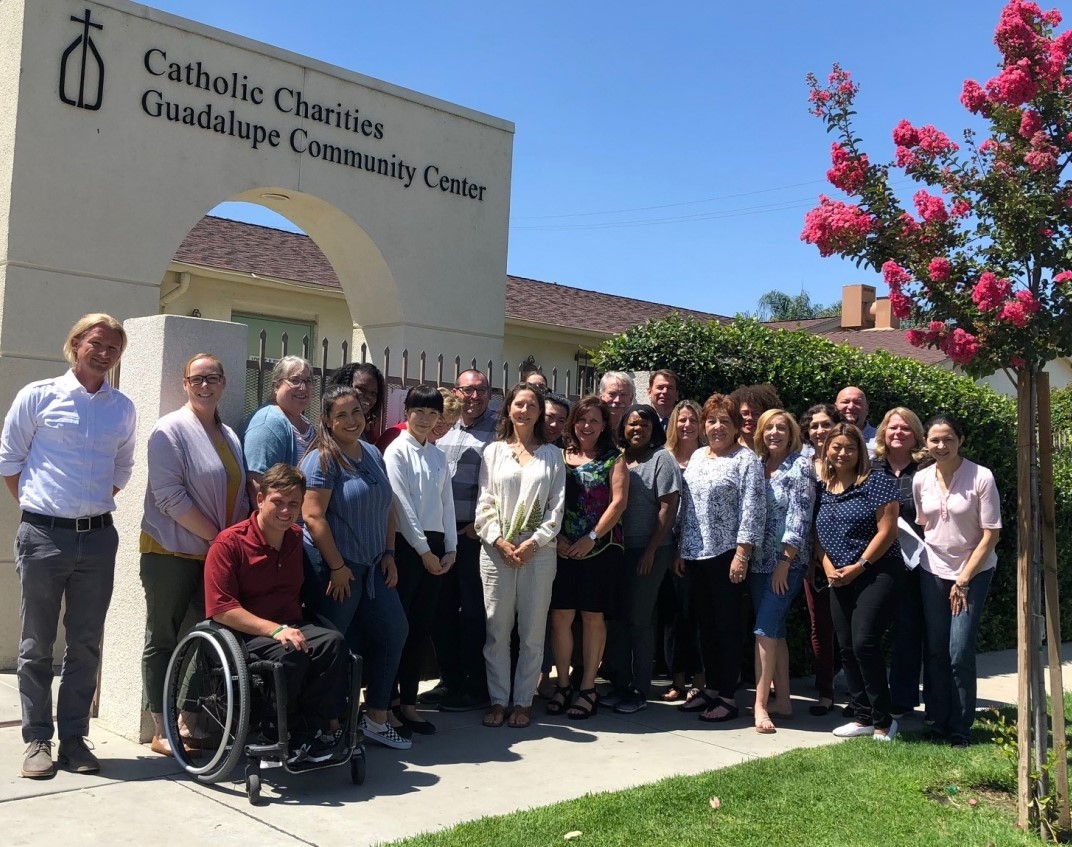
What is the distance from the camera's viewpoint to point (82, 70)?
25.6 ft

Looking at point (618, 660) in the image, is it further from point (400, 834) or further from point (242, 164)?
point (242, 164)

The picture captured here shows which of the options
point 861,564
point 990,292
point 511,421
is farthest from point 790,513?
point 990,292

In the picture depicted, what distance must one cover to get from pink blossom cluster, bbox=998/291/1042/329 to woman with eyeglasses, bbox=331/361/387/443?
11.0 ft

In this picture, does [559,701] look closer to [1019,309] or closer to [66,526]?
[66,526]

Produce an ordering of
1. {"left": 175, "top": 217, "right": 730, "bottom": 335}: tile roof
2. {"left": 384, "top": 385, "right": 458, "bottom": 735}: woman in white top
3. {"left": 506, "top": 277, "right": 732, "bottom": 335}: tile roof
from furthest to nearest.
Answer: {"left": 506, "top": 277, "right": 732, "bottom": 335}: tile roof → {"left": 175, "top": 217, "right": 730, "bottom": 335}: tile roof → {"left": 384, "top": 385, "right": 458, "bottom": 735}: woman in white top

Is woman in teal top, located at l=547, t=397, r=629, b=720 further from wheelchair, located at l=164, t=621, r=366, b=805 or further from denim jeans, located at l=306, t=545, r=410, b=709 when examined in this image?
wheelchair, located at l=164, t=621, r=366, b=805

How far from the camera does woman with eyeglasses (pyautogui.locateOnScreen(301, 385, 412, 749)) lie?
5504mm

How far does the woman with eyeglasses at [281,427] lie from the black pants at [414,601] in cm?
86

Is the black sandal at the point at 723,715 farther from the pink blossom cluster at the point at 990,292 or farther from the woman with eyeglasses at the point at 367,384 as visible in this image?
the pink blossom cluster at the point at 990,292

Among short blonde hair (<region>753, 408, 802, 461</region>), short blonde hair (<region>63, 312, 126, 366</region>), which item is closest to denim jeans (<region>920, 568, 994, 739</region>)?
short blonde hair (<region>753, 408, 802, 461</region>)

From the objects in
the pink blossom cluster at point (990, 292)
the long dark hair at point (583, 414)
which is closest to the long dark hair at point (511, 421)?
the long dark hair at point (583, 414)

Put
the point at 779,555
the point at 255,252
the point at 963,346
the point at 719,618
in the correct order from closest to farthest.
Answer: the point at 963,346 < the point at 779,555 < the point at 719,618 < the point at 255,252

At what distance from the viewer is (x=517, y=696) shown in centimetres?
648

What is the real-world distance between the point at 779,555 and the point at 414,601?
232cm
